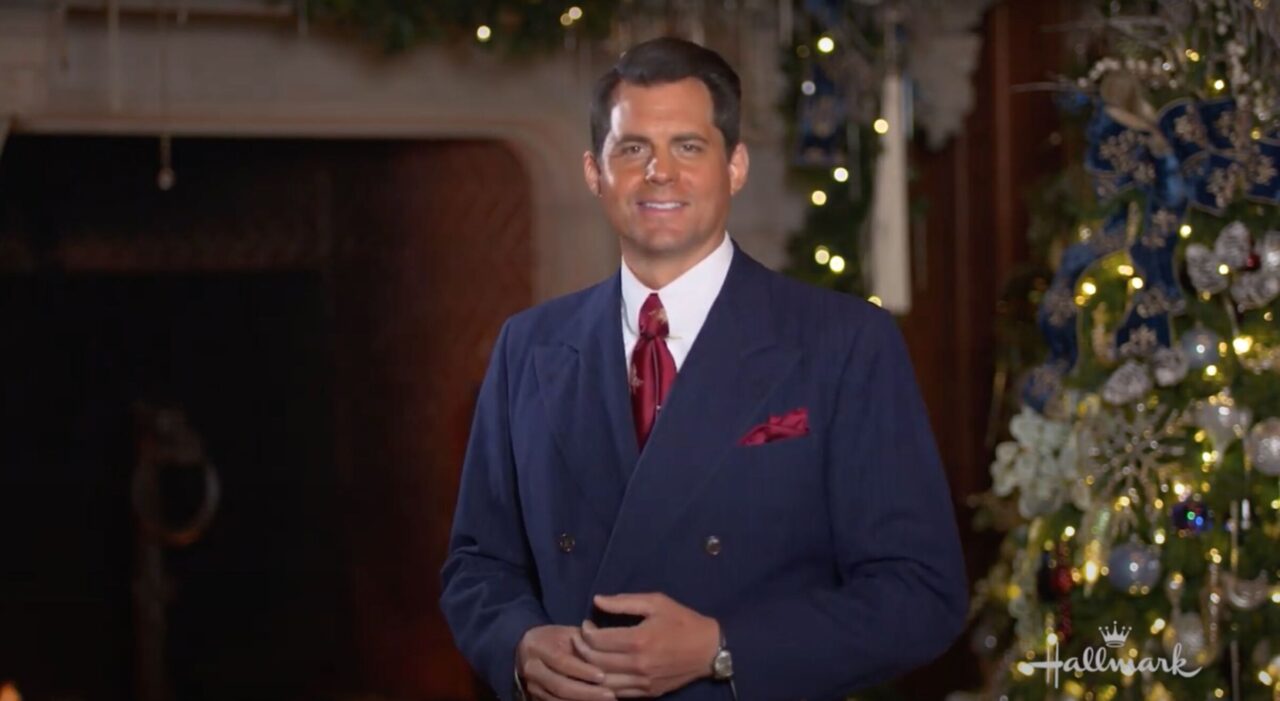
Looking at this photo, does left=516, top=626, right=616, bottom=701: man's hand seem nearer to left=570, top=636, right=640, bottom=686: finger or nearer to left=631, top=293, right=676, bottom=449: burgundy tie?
left=570, top=636, right=640, bottom=686: finger

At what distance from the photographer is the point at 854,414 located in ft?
5.52

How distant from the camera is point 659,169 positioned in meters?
1.68

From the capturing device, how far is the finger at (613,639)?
1.56 m

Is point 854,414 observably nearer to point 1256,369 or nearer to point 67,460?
point 1256,369

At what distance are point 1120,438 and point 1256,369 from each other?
11.8 inches

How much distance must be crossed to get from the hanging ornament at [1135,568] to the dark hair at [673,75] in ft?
6.40

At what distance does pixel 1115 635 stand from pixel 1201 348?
A: 598 millimetres

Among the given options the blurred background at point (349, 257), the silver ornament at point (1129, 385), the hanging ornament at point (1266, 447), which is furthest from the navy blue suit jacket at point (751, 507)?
the blurred background at point (349, 257)

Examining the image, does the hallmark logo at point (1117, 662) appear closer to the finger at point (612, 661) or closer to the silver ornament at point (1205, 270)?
the silver ornament at point (1205, 270)

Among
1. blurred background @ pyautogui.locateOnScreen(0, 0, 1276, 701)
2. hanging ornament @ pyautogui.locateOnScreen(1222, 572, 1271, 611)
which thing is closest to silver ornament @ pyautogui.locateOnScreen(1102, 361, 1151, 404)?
hanging ornament @ pyautogui.locateOnScreen(1222, 572, 1271, 611)

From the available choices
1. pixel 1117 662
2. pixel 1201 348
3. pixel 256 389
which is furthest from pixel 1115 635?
pixel 256 389

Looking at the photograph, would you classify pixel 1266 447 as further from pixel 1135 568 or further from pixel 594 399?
pixel 594 399

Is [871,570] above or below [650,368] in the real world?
below

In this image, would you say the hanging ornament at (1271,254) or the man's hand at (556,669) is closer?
the man's hand at (556,669)
